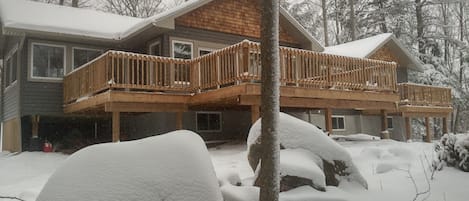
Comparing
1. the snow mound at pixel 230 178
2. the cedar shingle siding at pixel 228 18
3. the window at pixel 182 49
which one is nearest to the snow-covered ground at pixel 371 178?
the snow mound at pixel 230 178

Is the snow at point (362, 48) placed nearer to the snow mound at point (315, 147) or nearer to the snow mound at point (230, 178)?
the snow mound at point (315, 147)

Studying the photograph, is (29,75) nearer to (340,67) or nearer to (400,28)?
(340,67)

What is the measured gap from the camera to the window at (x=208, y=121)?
49.4 ft

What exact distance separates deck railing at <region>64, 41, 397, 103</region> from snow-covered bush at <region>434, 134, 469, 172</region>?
4405mm

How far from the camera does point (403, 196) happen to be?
20.8 ft

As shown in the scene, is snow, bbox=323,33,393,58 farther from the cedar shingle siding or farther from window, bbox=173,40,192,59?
window, bbox=173,40,192,59

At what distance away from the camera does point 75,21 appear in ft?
50.2

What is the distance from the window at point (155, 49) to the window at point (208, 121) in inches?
93.1

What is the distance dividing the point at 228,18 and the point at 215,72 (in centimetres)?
463

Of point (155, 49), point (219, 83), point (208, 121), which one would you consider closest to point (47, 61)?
point (155, 49)

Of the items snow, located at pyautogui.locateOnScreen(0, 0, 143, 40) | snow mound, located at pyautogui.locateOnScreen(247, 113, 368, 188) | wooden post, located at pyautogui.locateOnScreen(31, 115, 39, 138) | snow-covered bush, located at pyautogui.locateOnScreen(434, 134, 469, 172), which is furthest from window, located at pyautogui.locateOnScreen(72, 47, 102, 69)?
snow-covered bush, located at pyautogui.locateOnScreen(434, 134, 469, 172)

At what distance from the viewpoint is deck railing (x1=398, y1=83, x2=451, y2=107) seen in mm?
17484

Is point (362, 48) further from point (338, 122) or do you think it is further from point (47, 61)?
point (47, 61)

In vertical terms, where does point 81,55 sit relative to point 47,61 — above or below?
above
